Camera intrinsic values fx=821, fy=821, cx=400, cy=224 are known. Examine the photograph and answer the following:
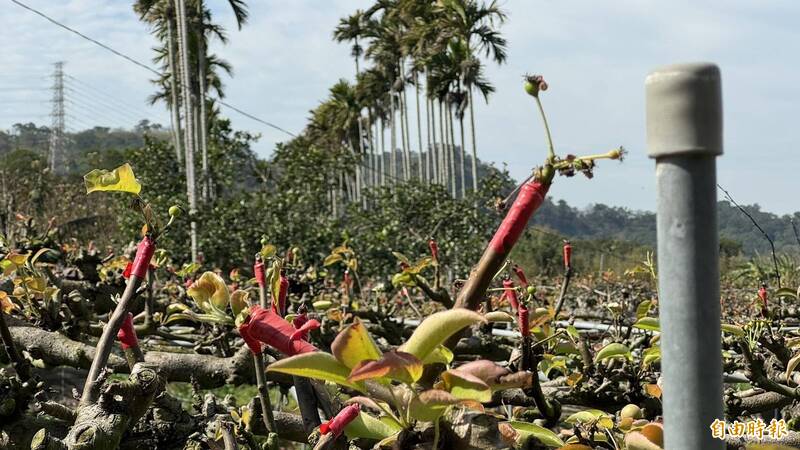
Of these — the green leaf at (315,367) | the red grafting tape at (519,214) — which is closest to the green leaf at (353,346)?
the green leaf at (315,367)

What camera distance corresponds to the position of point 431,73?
83.3ft

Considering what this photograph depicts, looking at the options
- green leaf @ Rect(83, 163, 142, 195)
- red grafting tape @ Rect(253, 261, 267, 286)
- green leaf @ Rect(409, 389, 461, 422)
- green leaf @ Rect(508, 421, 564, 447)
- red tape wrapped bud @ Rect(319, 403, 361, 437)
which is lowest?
green leaf @ Rect(508, 421, 564, 447)

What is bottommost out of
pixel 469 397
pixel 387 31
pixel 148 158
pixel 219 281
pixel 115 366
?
pixel 115 366

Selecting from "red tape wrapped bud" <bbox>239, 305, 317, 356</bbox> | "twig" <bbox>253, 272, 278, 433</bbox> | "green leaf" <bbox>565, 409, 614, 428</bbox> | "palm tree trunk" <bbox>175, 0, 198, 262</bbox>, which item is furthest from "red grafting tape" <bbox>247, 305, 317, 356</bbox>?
"palm tree trunk" <bbox>175, 0, 198, 262</bbox>

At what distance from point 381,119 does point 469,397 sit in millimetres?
35349

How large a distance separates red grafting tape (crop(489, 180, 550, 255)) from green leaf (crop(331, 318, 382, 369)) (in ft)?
0.52

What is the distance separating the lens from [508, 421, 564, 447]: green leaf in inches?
39.3

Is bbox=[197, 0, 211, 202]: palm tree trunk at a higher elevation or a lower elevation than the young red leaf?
higher

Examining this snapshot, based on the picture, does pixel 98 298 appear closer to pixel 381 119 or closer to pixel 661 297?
pixel 661 297

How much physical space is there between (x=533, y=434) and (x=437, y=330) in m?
0.31

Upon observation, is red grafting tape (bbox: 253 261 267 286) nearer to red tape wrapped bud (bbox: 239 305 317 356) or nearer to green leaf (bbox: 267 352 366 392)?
red tape wrapped bud (bbox: 239 305 317 356)

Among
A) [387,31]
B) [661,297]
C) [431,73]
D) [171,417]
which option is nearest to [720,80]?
[661,297]

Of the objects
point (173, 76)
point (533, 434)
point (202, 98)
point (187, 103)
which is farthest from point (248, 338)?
point (173, 76)

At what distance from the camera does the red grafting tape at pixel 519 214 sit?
28.8 inches
